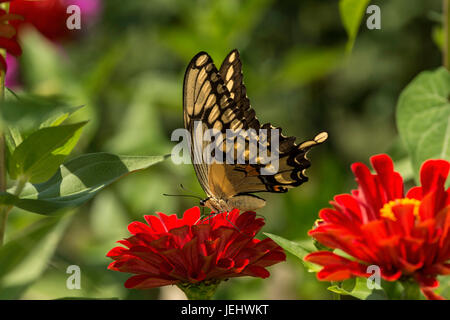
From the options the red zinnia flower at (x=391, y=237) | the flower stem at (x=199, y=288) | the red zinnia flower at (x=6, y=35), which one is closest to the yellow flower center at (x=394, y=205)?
the red zinnia flower at (x=391, y=237)

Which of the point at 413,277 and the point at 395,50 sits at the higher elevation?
the point at 395,50

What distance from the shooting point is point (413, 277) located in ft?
1.03

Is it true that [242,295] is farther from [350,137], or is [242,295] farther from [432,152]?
[350,137]

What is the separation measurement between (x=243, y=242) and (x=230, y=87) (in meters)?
0.16

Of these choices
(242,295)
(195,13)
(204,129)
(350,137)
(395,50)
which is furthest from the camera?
(350,137)

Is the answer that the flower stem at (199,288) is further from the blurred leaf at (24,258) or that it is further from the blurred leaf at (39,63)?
the blurred leaf at (39,63)

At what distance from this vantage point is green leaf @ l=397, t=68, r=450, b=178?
520 mm

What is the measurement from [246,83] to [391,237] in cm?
64

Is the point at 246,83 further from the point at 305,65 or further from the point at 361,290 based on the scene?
the point at 361,290

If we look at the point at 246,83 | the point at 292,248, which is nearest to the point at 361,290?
the point at 292,248

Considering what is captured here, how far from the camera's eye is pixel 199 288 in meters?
0.37

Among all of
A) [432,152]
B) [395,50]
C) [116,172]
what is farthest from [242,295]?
[395,50]

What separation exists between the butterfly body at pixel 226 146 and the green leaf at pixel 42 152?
0.09 m
